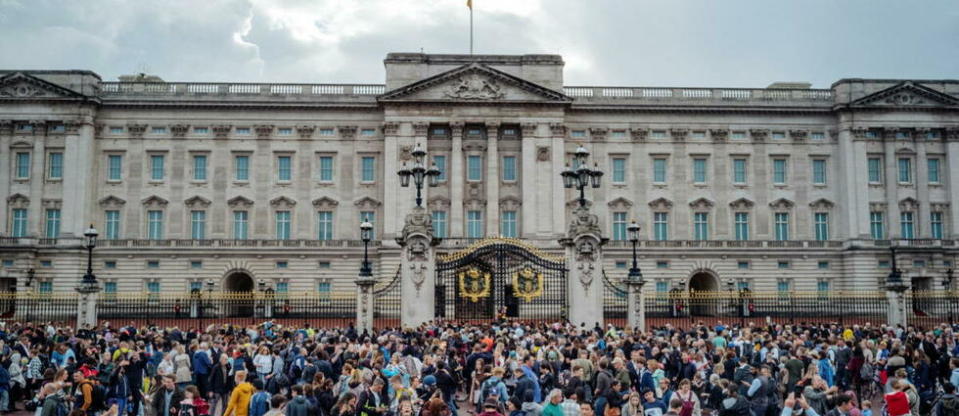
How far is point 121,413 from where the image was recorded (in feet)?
54.7

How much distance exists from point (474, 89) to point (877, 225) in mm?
30900

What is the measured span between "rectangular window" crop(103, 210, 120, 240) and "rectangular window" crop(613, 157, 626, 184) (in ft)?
117

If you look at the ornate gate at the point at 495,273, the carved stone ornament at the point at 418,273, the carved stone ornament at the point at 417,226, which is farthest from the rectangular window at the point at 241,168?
the carved stone ornament at the point at 418,273

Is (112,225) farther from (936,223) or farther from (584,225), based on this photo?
(936,223)

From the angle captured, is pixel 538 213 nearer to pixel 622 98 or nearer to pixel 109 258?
pixel 622 98

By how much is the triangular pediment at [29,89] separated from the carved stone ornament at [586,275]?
40.6m

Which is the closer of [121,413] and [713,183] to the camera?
[121,413]

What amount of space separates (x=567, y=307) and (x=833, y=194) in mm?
35039

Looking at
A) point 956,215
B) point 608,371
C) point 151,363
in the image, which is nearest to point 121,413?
point 151,363

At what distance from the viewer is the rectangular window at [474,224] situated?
57281 mm

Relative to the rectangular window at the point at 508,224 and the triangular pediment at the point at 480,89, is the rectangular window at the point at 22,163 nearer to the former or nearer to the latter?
the triangular pediment at the point at 480,89

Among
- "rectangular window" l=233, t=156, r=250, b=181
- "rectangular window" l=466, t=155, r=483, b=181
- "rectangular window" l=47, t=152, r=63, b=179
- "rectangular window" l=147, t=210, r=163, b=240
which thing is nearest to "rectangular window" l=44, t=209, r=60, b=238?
"rectangular window" l=47, t=152, r=63, b=179

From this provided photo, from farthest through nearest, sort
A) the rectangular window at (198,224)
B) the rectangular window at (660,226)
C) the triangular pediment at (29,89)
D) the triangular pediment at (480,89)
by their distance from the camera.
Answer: the rectangular window at (660,226) < the rectangular window at (198,224) < the triangular pediment at (480,89) < the triangular pediment at (29,89)

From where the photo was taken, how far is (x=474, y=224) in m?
57.4
